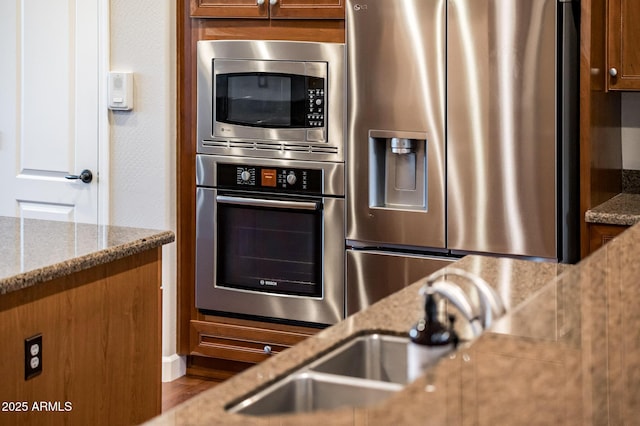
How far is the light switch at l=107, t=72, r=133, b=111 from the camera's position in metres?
4.39

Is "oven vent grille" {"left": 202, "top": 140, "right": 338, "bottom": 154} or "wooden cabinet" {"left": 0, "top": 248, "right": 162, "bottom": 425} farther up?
"oven vent grille" {"left": 202, "top": 140, "right": 338, "bottom": 154}

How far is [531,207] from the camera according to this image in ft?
12.1

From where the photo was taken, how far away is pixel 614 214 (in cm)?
355

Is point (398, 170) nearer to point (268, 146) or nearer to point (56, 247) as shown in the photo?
point (268, 146)

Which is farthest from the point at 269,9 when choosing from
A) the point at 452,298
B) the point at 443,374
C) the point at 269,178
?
the point at 443,374

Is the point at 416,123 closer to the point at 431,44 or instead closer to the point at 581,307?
the point at 431,44

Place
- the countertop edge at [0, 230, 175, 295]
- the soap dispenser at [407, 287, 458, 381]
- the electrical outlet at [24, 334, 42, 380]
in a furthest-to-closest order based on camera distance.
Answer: the electrical outlet at [24, 334, 42, 380], the countertop edge at [0, 230, 175, 295], the soap dispenser at [407, 287, 458, 381]

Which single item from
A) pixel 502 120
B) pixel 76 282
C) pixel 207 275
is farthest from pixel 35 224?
pixel 502 120

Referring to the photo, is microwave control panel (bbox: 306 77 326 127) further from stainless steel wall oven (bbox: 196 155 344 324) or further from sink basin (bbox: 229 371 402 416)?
sink basin (bbox: 229 371 402 416)

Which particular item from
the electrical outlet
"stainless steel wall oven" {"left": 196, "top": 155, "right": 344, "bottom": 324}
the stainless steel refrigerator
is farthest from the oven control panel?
the electrical outlet

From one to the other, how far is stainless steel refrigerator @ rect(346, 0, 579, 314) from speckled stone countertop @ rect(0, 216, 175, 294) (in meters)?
1.28

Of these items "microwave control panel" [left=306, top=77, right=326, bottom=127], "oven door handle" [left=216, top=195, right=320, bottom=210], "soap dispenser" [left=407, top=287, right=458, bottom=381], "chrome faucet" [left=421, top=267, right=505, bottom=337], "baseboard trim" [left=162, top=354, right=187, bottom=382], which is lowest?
"baseboard trim" [left=162, top=354, right=187, bottom=382]

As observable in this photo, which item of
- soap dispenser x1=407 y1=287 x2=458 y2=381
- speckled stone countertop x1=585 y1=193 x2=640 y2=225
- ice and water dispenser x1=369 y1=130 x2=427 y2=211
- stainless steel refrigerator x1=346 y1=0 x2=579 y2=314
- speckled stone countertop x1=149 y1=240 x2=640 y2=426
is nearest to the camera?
speckled stone countertop x1=149 y1=240 x2=640 y2=426

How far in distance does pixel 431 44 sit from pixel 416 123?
1.03 ft
